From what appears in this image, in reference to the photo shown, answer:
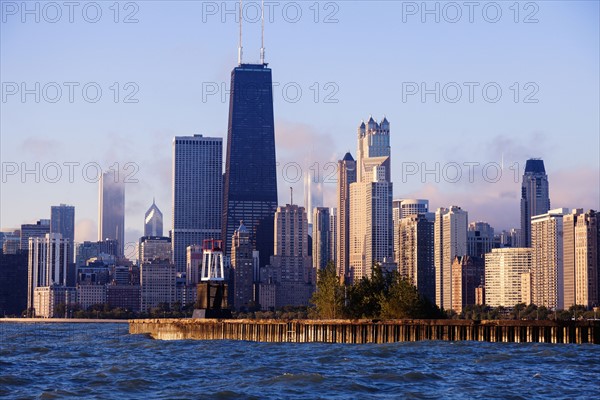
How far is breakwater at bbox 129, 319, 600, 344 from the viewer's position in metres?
116


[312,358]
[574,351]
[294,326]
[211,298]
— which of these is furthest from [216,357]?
[211,298]

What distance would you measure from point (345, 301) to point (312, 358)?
7833cm

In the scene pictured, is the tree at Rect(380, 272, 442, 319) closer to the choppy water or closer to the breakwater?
the breakwater

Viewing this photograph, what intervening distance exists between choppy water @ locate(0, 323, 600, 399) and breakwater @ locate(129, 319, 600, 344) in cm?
672

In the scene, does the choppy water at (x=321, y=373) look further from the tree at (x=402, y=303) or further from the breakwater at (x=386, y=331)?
the tree at (x=402, y=303)

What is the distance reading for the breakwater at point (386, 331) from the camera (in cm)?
11644

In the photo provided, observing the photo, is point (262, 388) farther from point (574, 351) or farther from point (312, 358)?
point (574, 351)

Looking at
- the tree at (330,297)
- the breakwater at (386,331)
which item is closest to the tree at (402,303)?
the tree at (330,297)

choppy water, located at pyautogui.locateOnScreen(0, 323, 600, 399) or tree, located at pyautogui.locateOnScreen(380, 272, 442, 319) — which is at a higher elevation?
tree, located at pyautogui.locateOnScreen(380, 272, 442, 319)

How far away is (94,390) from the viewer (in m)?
69.8

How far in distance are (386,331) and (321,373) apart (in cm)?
5057

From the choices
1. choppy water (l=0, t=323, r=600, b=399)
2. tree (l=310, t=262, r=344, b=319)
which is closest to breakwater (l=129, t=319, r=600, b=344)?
choppy water (l=0, t=323, r=600, b=399)

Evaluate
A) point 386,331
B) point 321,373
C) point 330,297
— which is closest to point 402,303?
point 330,297

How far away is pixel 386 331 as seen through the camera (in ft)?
421
